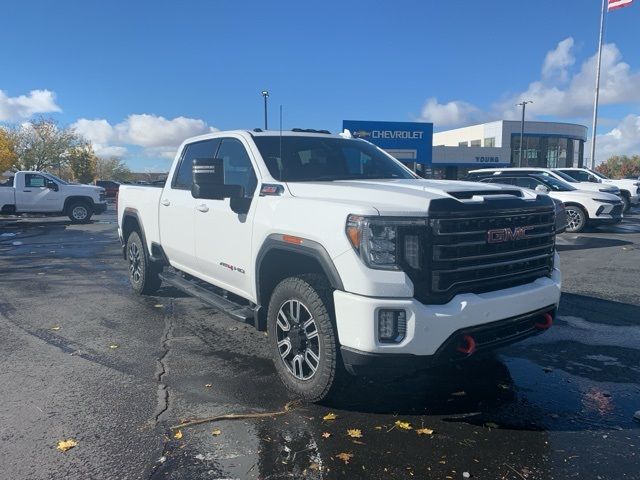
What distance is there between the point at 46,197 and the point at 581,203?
57.9 feet

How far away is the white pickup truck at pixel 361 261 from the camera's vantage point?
333 centimetres

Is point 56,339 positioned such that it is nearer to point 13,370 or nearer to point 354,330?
point 13,370

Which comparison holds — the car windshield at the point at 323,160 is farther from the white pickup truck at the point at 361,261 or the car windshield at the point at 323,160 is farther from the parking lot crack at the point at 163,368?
the parking lot crack at the point at 163,368

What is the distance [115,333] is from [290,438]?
10.1ft

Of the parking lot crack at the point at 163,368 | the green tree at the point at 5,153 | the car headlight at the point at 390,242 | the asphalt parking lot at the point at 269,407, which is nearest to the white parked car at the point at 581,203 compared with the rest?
the asphalt parking lot at the point at 269,407

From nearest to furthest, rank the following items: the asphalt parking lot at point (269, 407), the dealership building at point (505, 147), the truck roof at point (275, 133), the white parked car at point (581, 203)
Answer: the asphalt parking lot at point (269, 407) → the truck roof at point (275, 133) → the white parked car at point (581, 203) → the dealership building at point (505, 147)

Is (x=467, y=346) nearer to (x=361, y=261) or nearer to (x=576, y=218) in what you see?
(x=361, y=261)

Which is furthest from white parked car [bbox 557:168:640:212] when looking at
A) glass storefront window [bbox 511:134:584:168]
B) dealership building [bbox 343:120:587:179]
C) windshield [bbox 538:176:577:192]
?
glass storefront window [bbox 511:134:584:168]

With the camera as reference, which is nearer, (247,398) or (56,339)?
(247,398)

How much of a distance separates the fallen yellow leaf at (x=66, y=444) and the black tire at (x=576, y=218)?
14.2 metres

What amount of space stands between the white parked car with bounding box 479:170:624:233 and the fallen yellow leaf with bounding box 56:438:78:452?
12935 millimetres

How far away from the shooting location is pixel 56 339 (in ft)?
18.2

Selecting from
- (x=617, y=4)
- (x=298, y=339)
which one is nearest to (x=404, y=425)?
(x=298, y=339)

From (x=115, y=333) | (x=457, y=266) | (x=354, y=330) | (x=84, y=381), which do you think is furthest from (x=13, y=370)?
(x=457, y=266)
